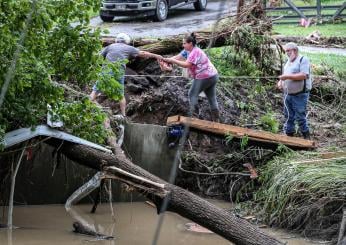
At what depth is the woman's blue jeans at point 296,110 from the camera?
11.9 metres

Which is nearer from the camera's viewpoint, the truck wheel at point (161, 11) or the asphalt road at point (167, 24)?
the asphalt road at point (167, 24)

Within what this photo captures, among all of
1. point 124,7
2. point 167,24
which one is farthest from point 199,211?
point 167,24

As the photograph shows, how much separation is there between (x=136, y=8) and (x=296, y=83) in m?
10.5

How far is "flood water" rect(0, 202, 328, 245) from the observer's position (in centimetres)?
994

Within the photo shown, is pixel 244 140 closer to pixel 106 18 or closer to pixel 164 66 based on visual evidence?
pixel 164 66

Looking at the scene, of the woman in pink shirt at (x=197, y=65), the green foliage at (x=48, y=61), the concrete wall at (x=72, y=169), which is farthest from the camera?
the concrete wall at (x=72, y=169)

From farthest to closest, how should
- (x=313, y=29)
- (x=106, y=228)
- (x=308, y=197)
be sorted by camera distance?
1. (x=313, y=29)
2. (x=106, y=228)
3. (x=308, y=197)

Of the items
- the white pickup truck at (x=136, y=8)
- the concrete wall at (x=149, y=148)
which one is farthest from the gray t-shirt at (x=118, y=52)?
the white pickup truck at (x=136, y=8)

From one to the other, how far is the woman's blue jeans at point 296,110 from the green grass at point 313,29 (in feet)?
29.8

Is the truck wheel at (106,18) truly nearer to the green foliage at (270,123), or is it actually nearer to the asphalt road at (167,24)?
the asphalt road at (167,24)

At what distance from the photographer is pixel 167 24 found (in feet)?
73.4

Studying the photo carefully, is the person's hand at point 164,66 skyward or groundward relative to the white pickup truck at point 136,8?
groundward

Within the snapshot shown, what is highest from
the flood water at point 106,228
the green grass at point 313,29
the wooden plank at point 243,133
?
the green grass at point 313,29

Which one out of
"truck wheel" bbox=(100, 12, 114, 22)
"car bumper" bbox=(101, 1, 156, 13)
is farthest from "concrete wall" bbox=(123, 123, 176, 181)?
"truck wheel" bbox=(100, 12, 114, 22)
